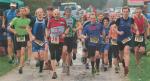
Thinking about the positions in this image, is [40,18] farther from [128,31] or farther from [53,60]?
[128,31]

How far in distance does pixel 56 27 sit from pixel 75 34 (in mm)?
1920

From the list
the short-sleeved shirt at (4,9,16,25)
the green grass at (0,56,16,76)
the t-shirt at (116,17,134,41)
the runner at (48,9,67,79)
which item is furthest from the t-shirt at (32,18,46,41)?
the short-sleeved shirt at (4,9,16,25)

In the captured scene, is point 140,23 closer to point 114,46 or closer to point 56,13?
point 114,46

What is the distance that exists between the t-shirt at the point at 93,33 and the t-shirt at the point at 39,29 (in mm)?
1249

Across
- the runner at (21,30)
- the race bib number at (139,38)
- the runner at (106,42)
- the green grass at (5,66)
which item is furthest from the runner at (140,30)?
the green grass at (5,66)

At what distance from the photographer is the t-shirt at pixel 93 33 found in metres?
14.1

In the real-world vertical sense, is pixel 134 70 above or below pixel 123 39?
below

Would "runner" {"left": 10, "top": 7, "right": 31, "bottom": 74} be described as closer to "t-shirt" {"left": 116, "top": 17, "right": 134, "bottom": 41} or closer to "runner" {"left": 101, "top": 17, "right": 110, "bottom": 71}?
"runner" {"left": 101, "top": 17, "right": 110, "bottom": 71}

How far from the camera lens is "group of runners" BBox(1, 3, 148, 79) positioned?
13.9m

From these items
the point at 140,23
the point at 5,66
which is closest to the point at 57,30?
the point at 140,23

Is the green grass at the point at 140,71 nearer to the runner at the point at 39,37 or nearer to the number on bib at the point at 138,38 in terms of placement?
the number on bib at the point at 138,38

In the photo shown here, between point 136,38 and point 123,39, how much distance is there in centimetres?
152

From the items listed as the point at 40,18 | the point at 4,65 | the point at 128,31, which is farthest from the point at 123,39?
the point at 4,65

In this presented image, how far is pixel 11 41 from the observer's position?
17656 millimetres
